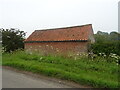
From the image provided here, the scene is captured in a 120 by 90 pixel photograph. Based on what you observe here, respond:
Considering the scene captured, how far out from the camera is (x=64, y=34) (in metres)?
22.8

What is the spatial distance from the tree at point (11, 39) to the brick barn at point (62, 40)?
3.99 feet

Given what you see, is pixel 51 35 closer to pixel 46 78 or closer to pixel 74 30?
pixel 74 30

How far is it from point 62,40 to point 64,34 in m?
1.75

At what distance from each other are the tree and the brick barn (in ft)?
3.99

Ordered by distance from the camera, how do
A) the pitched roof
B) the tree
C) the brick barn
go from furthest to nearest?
the tree → the pitched roof → the brick barn

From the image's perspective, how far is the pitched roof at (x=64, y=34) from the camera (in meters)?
20.9

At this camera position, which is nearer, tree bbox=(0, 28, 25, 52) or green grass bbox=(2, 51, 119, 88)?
green grass bbox=(2, 51, 119, 88)

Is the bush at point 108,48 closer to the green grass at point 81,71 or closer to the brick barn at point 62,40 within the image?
the brick barn at point 62,40

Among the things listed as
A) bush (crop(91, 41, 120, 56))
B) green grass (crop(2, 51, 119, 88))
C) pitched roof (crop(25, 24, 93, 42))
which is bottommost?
green grass (crop(2, 51, 119, 88))

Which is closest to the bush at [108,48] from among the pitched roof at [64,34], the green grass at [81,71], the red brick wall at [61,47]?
the red brick wall at [61,47]

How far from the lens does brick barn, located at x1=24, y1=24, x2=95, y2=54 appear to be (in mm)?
19609

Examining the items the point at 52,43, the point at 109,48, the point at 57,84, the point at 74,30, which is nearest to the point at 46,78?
the point at 57,84

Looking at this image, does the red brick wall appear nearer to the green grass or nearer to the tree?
A: the tree

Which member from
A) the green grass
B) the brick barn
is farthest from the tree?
the green grass
